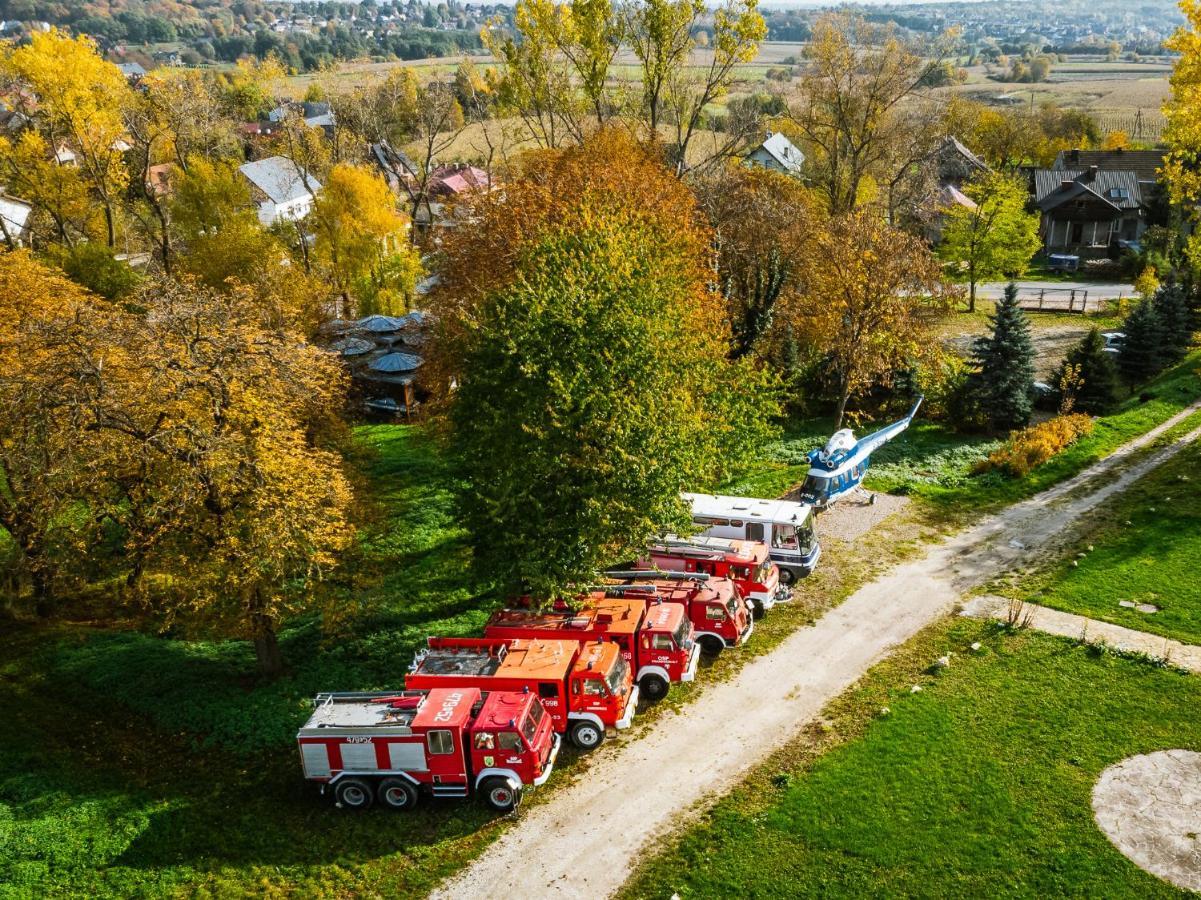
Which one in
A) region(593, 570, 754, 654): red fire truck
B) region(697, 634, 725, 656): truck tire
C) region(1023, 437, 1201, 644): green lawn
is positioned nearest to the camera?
region(593, 570, 754, 654): red fire truck

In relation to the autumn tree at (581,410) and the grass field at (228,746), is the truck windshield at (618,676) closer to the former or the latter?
the grass field at (228,746)

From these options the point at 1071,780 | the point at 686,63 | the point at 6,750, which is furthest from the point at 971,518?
the point at 6,750

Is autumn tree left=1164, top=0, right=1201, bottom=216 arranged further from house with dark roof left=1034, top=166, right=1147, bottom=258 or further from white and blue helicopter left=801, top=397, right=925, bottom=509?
house with dark roof left=1034, top=166, right=1147, bottom=258

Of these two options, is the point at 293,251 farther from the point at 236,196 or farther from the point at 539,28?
the point at 539,28

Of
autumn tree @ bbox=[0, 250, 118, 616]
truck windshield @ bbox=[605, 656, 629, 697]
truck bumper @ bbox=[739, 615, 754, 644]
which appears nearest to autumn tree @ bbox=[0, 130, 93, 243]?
autumn tree @ bbox=[0, 250, 118, 616]

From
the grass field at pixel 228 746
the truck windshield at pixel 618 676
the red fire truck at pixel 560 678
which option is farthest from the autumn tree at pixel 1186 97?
the red fire truck at pixel 560 678
